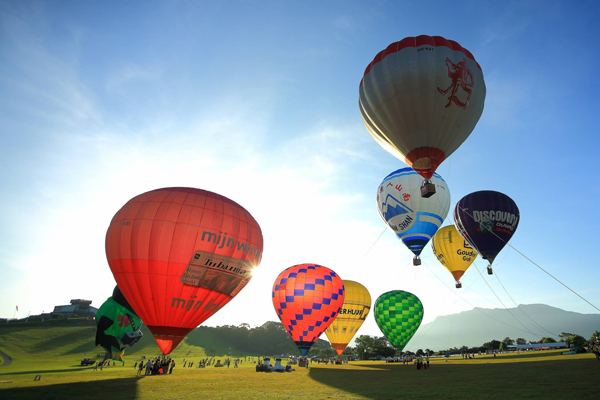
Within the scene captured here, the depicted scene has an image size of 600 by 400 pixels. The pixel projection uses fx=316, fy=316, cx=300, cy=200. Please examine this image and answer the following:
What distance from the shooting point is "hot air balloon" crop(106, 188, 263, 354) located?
48.4ft

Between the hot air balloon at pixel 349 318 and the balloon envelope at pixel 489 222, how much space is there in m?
13.2

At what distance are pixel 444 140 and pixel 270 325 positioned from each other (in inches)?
5015

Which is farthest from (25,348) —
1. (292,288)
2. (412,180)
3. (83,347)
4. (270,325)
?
(270,325)

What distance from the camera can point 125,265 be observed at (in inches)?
588

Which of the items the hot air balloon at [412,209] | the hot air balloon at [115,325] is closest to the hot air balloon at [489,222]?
the hot air balloon at [412,209]

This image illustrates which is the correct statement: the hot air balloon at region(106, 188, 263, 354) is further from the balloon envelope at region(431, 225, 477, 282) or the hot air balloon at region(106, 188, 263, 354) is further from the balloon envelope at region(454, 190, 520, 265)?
the balloon envelope at region(431, 225, 477, 282)

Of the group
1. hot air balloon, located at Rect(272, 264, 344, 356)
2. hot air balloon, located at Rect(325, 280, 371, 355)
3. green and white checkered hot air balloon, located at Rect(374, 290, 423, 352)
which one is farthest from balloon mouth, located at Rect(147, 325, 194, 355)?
green and white checkered hot air balloon, located at Rect(374, 290, 423, 352)

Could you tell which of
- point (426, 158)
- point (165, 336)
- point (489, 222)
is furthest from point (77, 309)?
point (426, 158)

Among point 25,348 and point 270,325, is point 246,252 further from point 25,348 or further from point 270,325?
point 270,325

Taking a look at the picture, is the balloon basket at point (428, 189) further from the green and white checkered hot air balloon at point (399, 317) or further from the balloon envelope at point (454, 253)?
the green and white checkered hot air balloon at point (399, 317)

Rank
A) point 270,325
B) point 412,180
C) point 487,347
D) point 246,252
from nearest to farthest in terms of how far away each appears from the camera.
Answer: point 246,252 → point 412,180 → point 487,347 → point 270,325

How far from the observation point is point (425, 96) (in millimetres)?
16078

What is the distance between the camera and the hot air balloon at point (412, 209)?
86.9 feet

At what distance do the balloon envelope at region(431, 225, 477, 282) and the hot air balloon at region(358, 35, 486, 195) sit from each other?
16142 mm
